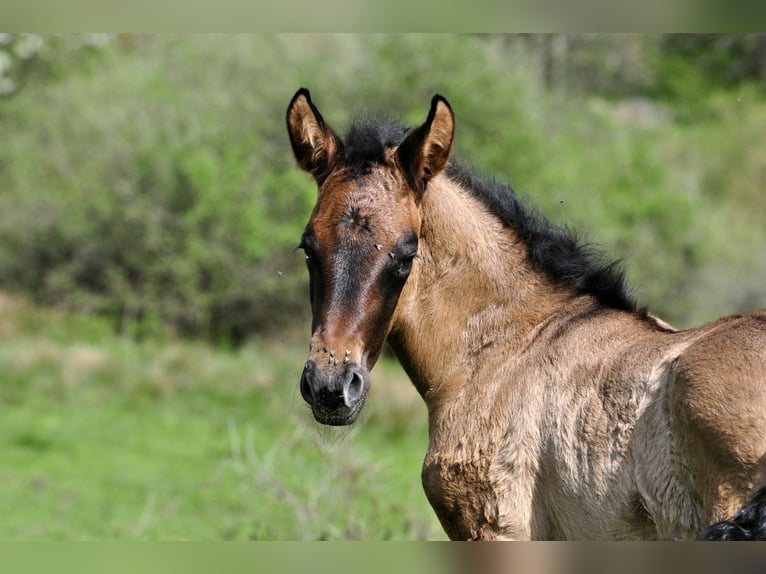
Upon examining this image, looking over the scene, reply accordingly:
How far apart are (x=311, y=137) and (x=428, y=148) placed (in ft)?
2.10

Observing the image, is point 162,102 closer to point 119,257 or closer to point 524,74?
point 119,257

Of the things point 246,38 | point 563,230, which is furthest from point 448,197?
point 246,38

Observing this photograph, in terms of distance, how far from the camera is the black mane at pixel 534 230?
5020mm

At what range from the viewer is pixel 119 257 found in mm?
26906

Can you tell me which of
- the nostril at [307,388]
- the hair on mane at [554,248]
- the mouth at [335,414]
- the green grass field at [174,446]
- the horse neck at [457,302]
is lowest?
the green grass field at [174,446]

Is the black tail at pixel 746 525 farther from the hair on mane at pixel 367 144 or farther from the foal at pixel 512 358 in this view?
the hair on mane at pixel 367 144

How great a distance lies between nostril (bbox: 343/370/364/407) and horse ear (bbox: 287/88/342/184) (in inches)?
47.7

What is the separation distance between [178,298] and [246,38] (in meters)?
7.59

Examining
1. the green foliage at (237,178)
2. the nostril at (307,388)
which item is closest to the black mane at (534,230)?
the nostril at (307,388)

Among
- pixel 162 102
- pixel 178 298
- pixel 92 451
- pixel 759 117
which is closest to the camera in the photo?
pixel 92 451

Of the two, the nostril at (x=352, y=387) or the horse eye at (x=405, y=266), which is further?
the horse eye at (x=405, y=266)

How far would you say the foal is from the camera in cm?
388

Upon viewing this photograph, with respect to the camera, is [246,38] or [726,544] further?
[246,38]

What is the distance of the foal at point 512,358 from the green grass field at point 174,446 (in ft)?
11.1
